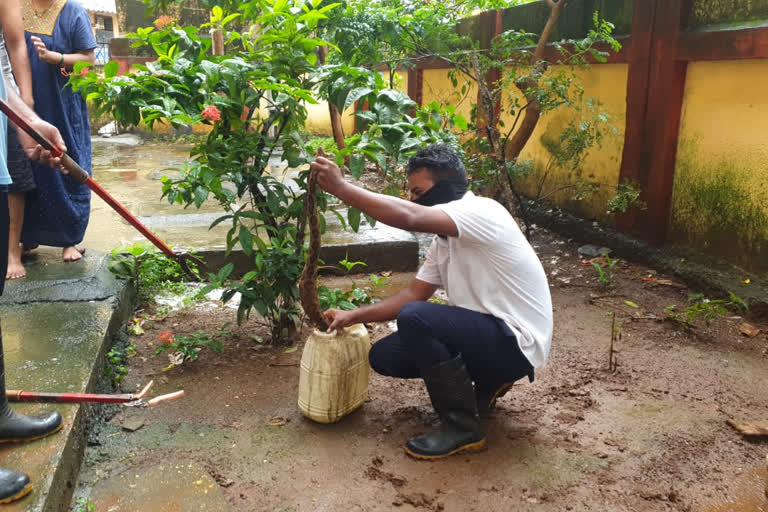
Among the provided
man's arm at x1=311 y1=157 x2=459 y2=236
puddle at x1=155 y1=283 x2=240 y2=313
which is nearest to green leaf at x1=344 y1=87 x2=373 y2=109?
man's arm at x1=311 y1=157 x2=459 y2=236

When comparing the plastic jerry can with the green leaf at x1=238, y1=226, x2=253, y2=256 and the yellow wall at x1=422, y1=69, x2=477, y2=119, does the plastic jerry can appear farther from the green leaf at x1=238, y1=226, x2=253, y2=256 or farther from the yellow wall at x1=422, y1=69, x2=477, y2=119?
the yellow wall at x1=422, y1=69, x2=477, y2=119

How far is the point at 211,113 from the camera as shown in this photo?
2.68 metres

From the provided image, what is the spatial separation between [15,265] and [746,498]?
3.64m

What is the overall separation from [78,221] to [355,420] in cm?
218

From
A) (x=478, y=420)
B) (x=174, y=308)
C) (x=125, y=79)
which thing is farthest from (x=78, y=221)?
(x=478, y=420)

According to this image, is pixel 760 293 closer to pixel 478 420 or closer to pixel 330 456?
pixel 478 420

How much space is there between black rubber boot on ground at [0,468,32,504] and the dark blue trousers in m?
1.29

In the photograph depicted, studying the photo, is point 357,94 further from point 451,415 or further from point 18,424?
point 18,424

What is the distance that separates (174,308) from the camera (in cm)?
399

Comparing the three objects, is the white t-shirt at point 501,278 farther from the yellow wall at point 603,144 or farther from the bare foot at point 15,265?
the yellow wall at point 603,144

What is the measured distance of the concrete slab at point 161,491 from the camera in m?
2.22

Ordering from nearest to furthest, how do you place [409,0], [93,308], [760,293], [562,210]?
1. [93,308]
2. [760,293]
3. [409,0]
4. [562,210]

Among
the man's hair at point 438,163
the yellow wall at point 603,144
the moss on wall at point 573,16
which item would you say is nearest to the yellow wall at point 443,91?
the moss on wall at point 573,16

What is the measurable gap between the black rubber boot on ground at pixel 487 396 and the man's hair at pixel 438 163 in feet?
2.92
